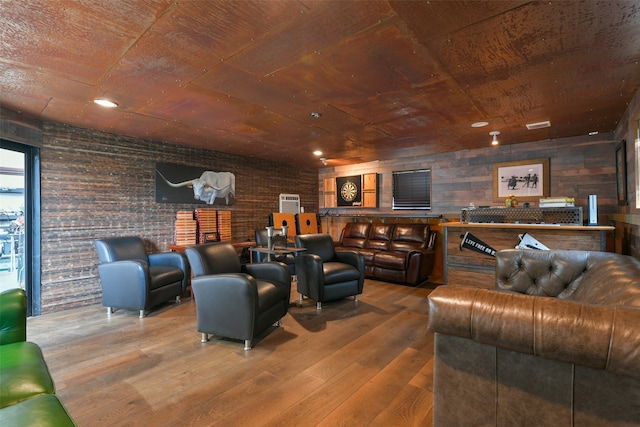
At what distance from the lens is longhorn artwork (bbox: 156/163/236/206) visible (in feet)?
15.6

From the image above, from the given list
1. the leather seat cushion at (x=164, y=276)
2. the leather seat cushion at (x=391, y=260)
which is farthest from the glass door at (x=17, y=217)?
the leather seat cushion at (x=391, y=260)

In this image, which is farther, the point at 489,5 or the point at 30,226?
the point at 30,226

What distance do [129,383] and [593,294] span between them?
9.84ft

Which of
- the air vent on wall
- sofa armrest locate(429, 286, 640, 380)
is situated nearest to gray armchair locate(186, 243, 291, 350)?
sofa armrest locate(429, 286, 640, 380)

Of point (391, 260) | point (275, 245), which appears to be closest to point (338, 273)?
point (275, 245)

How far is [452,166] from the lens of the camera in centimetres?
546

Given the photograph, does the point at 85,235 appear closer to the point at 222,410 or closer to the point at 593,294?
the point at 222,410

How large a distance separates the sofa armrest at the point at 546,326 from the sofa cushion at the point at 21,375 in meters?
1.78

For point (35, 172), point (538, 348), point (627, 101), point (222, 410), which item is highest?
point (627, 101)

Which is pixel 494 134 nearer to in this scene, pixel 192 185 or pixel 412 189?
pixel 412 189

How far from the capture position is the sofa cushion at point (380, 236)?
5832 mm

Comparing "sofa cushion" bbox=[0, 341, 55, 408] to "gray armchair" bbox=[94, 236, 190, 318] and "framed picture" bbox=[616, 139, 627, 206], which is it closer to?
"gray armchair" bbox=[94, 236, 190, 318]

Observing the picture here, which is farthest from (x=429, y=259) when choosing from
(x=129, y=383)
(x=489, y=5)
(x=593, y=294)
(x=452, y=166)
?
(x=129, y=383)

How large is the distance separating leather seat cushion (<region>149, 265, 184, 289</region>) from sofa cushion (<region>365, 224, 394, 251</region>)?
356 centimetres
